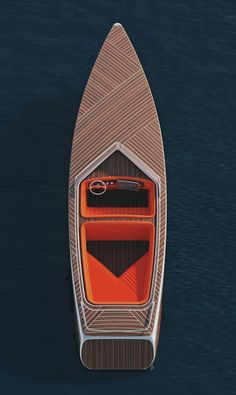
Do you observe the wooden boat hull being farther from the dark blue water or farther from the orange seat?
the dark blue water

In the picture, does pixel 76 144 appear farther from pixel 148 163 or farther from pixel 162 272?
pixel 162 272

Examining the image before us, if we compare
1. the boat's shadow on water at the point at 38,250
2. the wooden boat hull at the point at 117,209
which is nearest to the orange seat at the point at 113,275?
the wooden boat hull at the point at 117,209

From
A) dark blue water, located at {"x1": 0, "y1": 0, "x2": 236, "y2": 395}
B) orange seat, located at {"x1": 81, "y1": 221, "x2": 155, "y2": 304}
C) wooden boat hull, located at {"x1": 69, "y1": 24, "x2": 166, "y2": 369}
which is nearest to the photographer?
wooden boat hull, located at {"x1": 69, "y1": 24, "x2": 166, "y2": 369}

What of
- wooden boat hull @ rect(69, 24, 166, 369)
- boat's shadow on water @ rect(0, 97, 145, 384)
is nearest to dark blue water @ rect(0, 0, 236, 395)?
boat's shadow on water @ rect(0, 97, 145, 384)

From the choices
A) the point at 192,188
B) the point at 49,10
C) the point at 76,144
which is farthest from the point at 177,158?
the point at 49,10

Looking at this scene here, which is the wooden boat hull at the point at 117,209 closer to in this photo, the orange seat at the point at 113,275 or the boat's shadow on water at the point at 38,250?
the orange seat at the point at 113,275

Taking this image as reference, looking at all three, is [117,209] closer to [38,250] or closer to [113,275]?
[113,275]

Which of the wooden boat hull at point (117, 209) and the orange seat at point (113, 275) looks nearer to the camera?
the wooden boat hull at point (117, 209)
